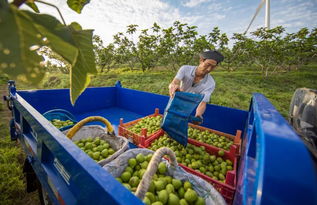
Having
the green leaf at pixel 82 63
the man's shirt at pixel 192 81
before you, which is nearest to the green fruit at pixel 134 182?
the green leaf at pixel 82 63

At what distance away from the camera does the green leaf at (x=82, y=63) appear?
304 mm

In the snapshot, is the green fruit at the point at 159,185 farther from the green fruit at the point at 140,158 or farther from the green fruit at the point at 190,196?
the green fruit at the point at 140,158

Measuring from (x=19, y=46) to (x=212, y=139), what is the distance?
2.67 metres

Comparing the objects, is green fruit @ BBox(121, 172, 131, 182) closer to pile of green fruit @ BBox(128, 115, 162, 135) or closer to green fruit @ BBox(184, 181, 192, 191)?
green fruit @ BBox(184, 181, 192, 191)

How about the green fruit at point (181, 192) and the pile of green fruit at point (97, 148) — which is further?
the pile of green fruit at point (97, 148)

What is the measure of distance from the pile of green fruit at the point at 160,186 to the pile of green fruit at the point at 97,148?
1.19ft

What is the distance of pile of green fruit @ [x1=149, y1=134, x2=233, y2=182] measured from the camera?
196cm

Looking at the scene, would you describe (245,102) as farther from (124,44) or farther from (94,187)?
(124,44)

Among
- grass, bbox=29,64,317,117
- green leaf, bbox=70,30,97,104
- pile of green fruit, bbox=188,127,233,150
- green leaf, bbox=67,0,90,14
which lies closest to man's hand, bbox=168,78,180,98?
pile of green fruit, bbox=188,127,233,150

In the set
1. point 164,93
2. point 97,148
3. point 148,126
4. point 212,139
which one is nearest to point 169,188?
point 97,148

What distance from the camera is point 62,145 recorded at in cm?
91

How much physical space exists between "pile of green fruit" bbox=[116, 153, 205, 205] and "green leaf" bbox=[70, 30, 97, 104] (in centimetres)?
98

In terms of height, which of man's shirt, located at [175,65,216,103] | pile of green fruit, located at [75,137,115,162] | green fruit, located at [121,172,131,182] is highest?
man's shirt, located at [175,65,216,103]

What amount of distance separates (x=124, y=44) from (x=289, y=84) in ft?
47.5
